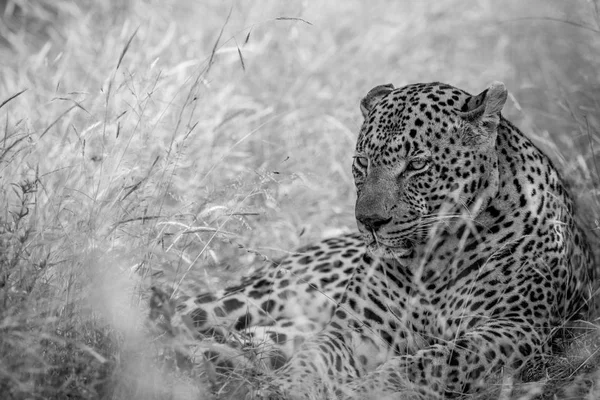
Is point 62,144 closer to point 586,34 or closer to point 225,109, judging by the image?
point 225,109

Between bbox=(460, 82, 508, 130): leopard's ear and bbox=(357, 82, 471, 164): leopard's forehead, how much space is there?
0.32 feet

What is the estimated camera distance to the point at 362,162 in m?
5.33

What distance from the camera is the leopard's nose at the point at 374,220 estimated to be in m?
4.98

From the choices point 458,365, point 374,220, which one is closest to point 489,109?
point 374,220

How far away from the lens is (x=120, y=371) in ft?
13.2

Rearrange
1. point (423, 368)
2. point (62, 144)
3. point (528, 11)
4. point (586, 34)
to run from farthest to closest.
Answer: point (528, 11) → point (586, 34) → point (62, 144) → point (423, 368)

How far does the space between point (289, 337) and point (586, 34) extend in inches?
267

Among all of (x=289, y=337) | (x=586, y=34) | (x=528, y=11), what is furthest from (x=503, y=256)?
(x=528, y=11)

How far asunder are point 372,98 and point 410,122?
2.25 feet

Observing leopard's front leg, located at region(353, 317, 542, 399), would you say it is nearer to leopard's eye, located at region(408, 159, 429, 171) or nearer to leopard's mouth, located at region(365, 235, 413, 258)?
leopard's mouth, located at region(365, 235, 413, 258)

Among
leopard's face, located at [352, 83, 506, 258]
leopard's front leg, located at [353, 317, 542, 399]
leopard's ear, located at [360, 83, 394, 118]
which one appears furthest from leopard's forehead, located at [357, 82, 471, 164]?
leopard's front leg, located at [353, 317, 542, 399]

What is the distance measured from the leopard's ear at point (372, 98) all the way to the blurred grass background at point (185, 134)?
22.8 inches

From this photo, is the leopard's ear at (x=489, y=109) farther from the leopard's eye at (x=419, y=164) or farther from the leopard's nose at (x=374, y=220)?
the leopard's nose at (x=374, y=220)

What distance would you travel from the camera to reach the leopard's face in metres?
5.05
